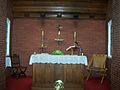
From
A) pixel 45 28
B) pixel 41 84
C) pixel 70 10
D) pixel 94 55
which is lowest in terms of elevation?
pixel 41 84

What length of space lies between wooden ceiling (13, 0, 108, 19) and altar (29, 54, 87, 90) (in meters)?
4.33

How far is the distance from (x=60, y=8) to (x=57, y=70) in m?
4.55

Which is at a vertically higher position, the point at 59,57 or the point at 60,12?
the point at 60,12

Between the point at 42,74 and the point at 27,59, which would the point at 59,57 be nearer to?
the point at 42,74

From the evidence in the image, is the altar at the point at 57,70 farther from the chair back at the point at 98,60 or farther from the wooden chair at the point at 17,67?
the wooden chair at the point at 17,67

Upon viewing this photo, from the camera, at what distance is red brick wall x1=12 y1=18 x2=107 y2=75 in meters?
12.1

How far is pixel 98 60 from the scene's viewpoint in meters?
11.1

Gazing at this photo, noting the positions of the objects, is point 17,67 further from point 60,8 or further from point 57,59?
point 57,59

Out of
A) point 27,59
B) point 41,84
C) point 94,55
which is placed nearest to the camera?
point 41,84

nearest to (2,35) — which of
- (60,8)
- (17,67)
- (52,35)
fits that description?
(17,67)

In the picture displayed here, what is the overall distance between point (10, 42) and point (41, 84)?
441cm

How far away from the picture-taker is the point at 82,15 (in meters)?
12.1

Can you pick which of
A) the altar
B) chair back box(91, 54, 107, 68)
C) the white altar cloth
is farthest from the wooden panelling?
chair back box(91, 54, 107, 68)

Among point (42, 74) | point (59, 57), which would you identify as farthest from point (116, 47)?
point (42, 74)
